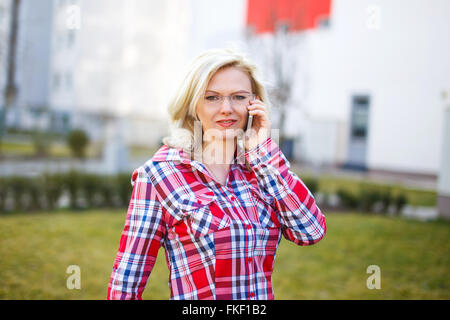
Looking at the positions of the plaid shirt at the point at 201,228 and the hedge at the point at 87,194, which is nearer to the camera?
the plaid shirt at the point at 201,228

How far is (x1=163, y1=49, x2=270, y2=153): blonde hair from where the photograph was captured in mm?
1584

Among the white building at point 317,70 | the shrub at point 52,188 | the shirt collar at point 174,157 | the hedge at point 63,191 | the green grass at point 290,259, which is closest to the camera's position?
the shirt collar at point 174,157

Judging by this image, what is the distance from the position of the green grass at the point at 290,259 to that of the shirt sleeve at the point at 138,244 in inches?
104

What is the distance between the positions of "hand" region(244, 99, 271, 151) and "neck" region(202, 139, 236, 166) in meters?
0.08

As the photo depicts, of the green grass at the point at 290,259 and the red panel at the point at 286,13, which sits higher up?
the red panel at the point at 286,13

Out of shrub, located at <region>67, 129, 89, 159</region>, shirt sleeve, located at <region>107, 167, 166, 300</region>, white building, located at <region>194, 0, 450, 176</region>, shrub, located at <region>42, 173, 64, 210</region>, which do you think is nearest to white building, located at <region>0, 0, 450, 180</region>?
white building, located at <region>194, 0, 450, 176</region>

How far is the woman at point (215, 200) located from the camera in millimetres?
1454

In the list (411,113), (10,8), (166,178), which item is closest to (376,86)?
(411,113)

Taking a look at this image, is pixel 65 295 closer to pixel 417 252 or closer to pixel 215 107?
pixel 215 107

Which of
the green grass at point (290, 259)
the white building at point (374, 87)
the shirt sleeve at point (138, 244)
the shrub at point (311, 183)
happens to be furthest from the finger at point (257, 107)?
the white building at point (374, 87)

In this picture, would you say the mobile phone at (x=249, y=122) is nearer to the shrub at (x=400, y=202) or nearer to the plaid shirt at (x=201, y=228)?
the plaid shirt at (x=201, y=228)

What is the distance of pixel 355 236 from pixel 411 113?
7222 millimetres

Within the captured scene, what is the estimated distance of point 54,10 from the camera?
668 inches

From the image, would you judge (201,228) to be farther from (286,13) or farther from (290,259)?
(286,13)
